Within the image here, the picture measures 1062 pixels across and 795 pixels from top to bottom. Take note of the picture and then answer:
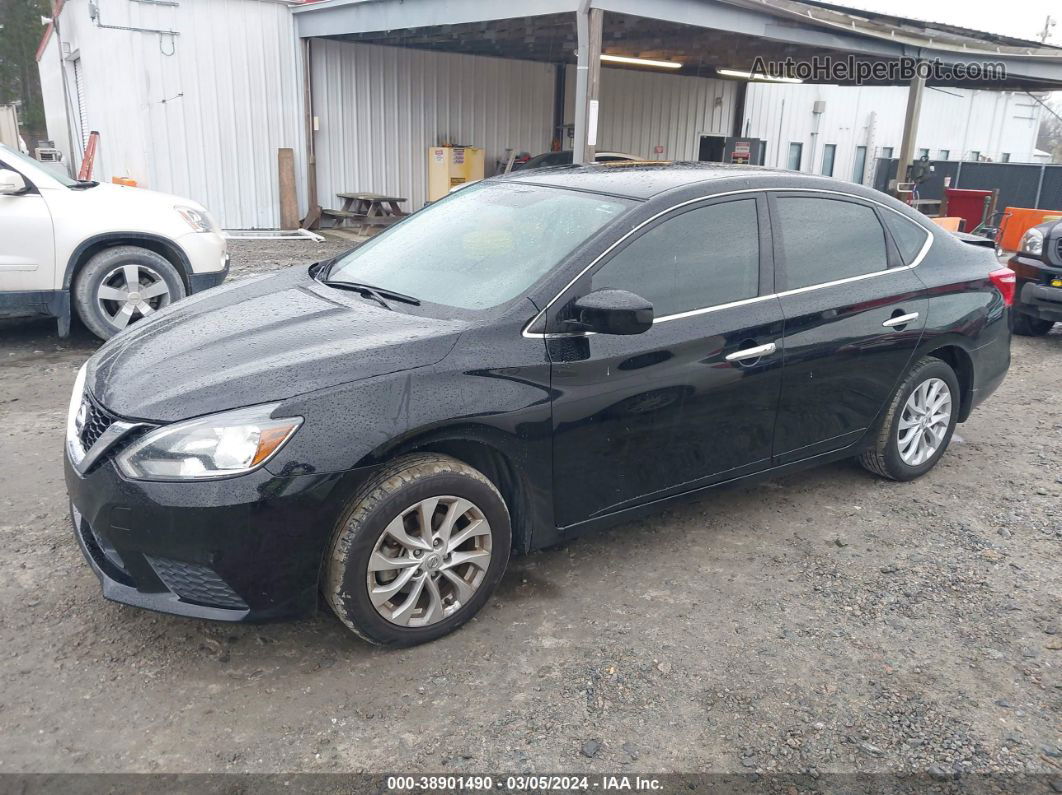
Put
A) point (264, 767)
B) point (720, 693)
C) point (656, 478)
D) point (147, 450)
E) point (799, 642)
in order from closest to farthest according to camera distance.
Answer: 1. point (264, 767)
2. point (147, 450)
3. point (720, 693)
4. point (799, 642)
5. point (656, 478)

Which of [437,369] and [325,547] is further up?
[437,369]

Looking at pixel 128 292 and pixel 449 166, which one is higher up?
pixel 449 166

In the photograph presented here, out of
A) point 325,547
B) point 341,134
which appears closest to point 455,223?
point 325,547

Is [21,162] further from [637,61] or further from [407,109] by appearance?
[637,61]

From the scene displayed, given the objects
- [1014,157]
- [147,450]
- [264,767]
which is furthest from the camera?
[1014,157]

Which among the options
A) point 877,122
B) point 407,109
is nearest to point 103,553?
point 407,109

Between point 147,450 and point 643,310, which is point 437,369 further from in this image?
point 147,450

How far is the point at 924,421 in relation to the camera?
450cm

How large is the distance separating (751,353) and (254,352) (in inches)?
78.3

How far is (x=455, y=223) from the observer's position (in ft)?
12.5

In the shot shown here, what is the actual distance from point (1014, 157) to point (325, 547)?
3485 cm

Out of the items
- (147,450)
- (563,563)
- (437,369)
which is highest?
(437,369)

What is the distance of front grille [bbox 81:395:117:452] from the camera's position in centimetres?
274

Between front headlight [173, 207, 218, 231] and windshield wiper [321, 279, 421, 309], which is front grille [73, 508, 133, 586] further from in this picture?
front headlight [173, 207, 218, 231]
